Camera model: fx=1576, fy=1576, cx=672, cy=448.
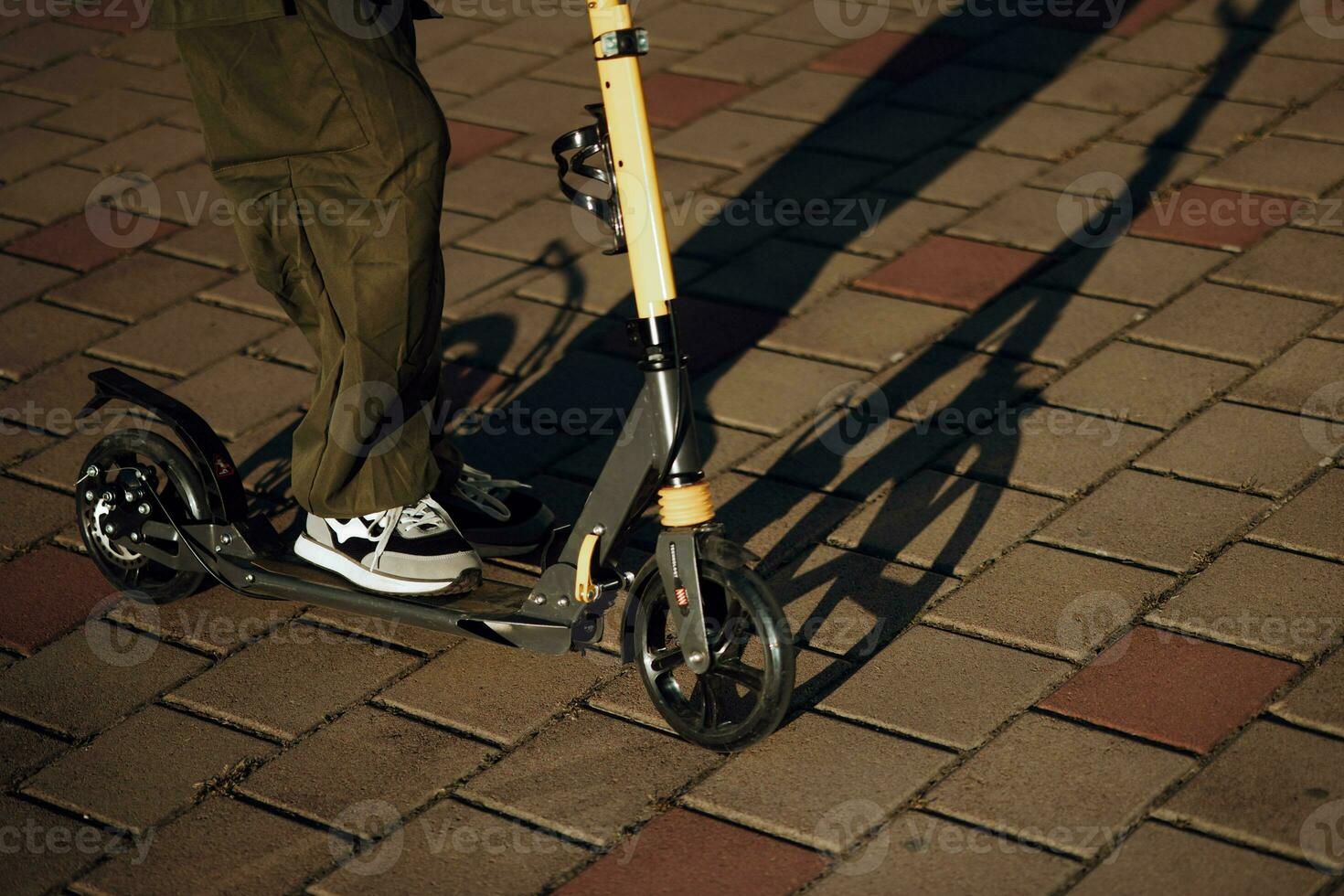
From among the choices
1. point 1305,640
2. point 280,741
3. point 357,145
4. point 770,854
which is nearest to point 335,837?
point 280,741

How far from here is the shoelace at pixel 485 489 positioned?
10.3 ft

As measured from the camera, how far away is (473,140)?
506 cm

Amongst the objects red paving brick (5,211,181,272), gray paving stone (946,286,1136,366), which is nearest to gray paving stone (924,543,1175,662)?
gray paving stone (946,286,1136,366)

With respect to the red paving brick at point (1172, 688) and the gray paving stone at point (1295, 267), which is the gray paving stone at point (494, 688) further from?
the gray paving stone at point (1295, 267)

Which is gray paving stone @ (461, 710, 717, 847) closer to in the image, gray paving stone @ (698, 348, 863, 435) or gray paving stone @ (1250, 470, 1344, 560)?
gray paving stone @ (698, 348, 863, 435)

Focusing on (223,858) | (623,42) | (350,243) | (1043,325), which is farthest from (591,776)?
(1043,325)

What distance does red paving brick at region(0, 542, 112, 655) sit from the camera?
3.11 meters

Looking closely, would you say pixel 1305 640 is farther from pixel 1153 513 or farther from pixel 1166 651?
pixel 1153 513

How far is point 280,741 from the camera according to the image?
2.78m

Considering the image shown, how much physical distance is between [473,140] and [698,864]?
3176 mm

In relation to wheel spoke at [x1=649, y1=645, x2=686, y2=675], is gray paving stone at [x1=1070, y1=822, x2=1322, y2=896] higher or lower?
lower

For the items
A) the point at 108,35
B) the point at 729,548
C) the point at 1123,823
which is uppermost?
the point at 108,35

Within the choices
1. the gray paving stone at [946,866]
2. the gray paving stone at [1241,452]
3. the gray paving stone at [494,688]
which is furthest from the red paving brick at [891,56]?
the gray paving stone at [946,866]

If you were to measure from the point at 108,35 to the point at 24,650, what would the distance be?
378cm
